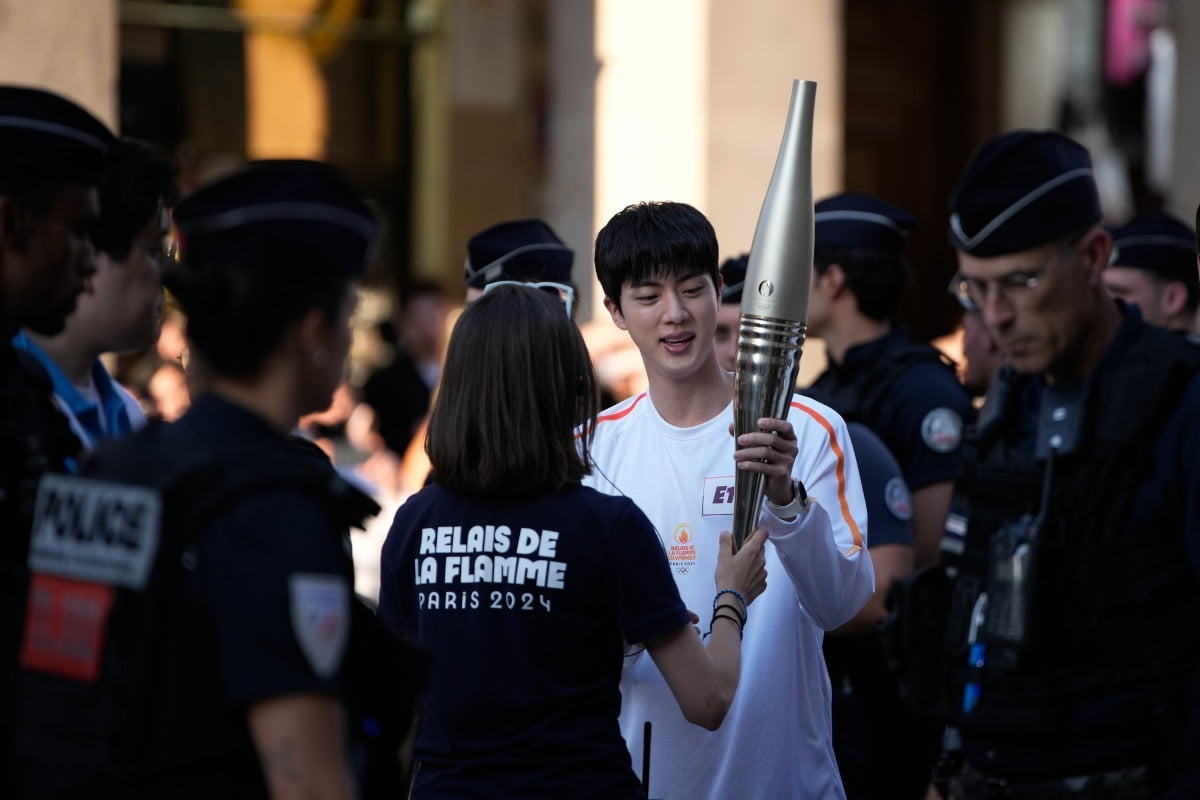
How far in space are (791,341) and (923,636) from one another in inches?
27.4

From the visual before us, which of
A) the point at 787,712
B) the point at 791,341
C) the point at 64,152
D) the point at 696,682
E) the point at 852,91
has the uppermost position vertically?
the point at 852,91

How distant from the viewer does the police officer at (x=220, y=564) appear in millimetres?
2012

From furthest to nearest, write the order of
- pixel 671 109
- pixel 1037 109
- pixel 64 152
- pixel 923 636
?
pixel 1037 109 → pixel 671 109 → pixel 923 636 → pixel 64 152

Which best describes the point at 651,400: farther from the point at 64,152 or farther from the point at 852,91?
the point at 852,91

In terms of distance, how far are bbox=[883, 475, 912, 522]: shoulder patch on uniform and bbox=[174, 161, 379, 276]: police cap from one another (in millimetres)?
2262

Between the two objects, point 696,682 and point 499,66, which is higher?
point 499,66

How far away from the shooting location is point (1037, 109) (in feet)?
37.9

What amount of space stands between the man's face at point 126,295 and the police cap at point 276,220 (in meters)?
1.02

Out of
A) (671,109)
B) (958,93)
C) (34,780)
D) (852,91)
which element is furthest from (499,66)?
(34,780)

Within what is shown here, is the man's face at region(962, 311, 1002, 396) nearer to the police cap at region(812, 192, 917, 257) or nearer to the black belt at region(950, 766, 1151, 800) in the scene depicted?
the police cap at region(812, 192, 917, 257)

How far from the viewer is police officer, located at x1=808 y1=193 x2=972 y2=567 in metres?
4.63

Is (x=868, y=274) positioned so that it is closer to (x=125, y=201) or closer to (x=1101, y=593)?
(x=1101, y=593)

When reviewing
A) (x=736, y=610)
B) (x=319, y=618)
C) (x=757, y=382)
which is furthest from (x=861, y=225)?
(x=319, y=618)

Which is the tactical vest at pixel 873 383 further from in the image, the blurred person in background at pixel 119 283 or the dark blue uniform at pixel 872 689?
the blurred person in background at pixel 119 283
